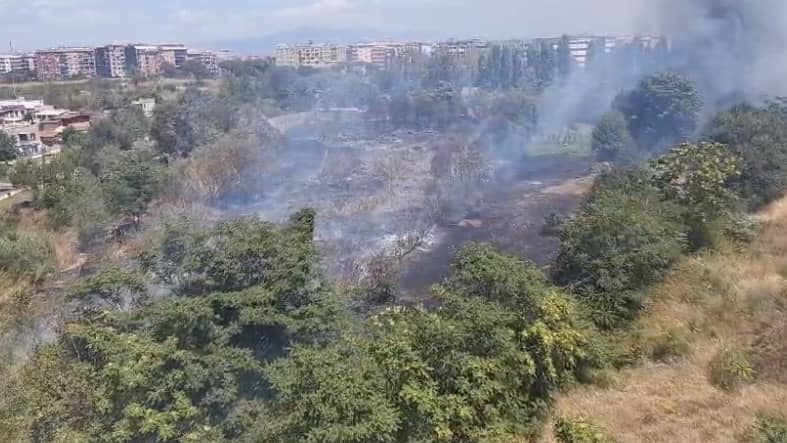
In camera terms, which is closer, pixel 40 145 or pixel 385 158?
pixel 385 158

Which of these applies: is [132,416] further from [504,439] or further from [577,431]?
[577,431]

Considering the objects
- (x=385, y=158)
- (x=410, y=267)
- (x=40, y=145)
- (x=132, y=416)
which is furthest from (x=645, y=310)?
(x=40, y=145)

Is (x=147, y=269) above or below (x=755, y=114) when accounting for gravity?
Answer: below

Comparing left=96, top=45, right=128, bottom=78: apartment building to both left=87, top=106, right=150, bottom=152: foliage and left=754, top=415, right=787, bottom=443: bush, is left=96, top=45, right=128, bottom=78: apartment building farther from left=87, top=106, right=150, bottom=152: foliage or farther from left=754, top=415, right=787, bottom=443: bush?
left=754, top=415, right=787, bottom=443: bush

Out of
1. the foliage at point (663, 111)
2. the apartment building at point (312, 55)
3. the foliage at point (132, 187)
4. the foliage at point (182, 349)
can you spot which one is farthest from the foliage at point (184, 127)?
the apartment building at point (312, 55)

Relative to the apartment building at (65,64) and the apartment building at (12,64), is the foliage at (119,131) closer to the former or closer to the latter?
the apartment building at (65,64)

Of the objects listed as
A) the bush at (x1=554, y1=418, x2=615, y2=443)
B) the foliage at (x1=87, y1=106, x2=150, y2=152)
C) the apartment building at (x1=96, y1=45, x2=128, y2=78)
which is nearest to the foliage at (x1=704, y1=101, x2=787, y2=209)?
the bush at (x1=554, y1=418, x2=615, y2=443)
